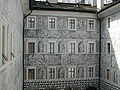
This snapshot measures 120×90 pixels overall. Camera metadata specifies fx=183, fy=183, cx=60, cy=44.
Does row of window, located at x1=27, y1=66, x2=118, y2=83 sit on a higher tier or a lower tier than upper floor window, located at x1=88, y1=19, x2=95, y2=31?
lower

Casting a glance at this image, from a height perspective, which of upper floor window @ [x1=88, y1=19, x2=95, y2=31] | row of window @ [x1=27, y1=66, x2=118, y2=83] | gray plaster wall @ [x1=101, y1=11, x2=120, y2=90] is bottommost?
row of window @ [x1=27, y1=66, x2=118, y2=83]

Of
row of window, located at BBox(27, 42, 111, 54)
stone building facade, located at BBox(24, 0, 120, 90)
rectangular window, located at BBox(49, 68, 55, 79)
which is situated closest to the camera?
stone building facade, located at BBox(24, 0, 120, 90)

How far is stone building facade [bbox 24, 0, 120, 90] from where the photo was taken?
51.5 feet

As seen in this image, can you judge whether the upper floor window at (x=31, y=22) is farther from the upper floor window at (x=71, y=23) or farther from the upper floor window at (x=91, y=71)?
the upper floor window at (x=91, y=71)

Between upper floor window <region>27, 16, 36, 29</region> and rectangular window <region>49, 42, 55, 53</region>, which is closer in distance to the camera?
upper floor window <region>27, 16, 36, 29</region>

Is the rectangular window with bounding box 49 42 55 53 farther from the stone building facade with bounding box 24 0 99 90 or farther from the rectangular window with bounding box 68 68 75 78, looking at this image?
the rectangular window with bounding box 68 68 75 78

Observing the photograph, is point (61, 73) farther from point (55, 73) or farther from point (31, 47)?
point (31, 47)

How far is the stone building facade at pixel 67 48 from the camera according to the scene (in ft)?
51.5

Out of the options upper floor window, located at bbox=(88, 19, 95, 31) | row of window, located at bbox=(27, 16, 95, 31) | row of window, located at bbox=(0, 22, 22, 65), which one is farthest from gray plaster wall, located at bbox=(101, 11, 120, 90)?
row of window, located at bbox=(0, 22, 22, 65)

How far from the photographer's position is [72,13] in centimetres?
1631

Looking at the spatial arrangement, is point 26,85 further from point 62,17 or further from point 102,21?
point 102,21

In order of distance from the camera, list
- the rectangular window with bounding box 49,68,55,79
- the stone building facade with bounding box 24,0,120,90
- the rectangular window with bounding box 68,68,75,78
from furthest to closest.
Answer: the rectangular window with bounding box 68,68,75,78 < the rectangular window with bounding box 49,68,55,79 < the stone building facade with bounding box 24,0,120,90

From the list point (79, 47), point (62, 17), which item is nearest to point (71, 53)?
point (79, 47)

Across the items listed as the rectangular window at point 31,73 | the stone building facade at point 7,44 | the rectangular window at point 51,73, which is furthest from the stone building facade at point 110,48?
the stone building facade at point 7,44
